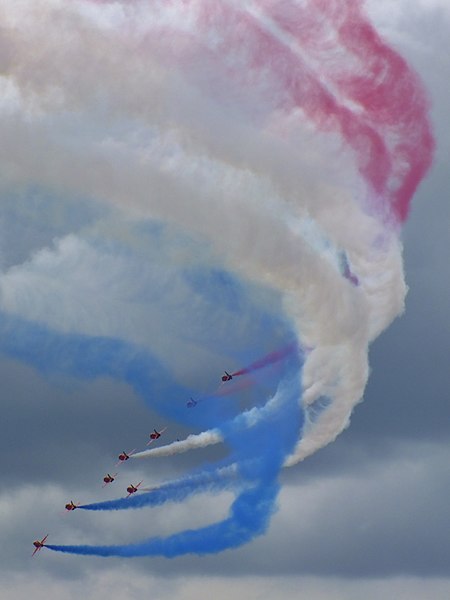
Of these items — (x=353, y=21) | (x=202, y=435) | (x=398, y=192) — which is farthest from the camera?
(x=202, y=435)

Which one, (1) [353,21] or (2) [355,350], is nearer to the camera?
(1) [353,21]

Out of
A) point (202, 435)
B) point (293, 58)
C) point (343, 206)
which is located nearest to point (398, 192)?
point (343, 206)

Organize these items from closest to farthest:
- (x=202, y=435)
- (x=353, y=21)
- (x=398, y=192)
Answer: (x=353, y=21) < (x=398, y=192) < (x=202, y=435)

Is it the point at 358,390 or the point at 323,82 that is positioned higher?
the point at 323,82

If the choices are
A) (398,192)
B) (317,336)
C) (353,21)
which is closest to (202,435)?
(317,336)

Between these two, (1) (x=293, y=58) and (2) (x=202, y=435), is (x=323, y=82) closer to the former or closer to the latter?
(1) (x=293, y=58)

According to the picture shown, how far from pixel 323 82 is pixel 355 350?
47.3 feet

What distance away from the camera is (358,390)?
335 ft

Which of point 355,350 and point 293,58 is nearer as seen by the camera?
point 293,58

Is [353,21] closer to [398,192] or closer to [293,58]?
[293,58]

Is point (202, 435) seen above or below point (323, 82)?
below

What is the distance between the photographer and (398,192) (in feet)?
320

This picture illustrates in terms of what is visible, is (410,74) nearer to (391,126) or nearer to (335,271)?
(391,126)

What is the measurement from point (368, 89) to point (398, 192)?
587 cm
